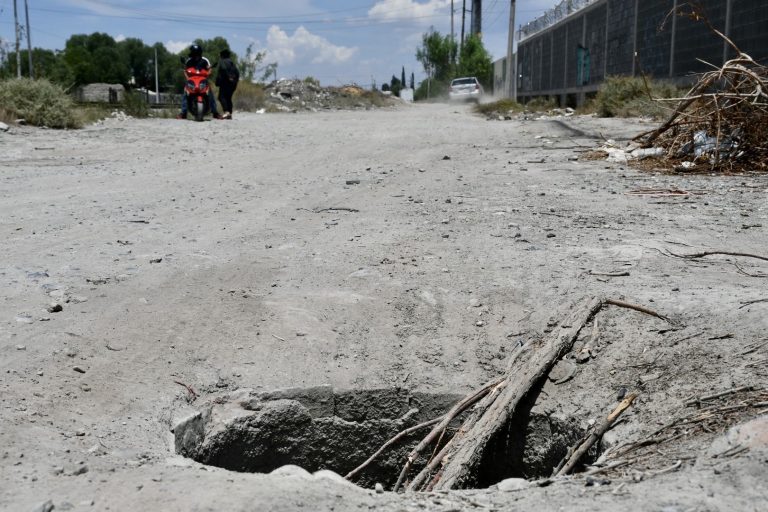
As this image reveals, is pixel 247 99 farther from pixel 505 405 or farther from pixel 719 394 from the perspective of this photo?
pixel 719 394

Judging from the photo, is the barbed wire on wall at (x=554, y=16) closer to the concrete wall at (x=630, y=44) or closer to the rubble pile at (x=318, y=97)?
the concrete wall at (x=630, y=44)

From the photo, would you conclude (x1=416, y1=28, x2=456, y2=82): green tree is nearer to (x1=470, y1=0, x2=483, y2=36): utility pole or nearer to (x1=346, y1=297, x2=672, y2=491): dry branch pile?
(x1=470, y1=0, x2=483, y2=36): utility pole

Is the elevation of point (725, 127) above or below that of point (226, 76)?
below

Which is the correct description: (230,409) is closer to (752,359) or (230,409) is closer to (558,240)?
(752,359)

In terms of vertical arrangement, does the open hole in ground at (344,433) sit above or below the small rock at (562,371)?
below

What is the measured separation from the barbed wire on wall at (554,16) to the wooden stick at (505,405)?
93.7ft

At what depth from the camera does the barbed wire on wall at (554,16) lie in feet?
104

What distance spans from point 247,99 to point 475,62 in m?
42.0

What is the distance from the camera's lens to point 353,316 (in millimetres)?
3836

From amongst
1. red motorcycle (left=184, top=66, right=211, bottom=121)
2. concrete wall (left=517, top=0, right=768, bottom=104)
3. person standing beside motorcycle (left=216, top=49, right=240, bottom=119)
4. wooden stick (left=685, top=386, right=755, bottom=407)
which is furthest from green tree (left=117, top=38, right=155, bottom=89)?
wooden stick (left=685, top=386, right=755, bottom=407)

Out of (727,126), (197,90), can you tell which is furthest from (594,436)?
(197,90)

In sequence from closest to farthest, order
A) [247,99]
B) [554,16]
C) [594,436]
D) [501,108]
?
1. [594,436]
2. [501,108]
3. [247,99]
4. [554,16]

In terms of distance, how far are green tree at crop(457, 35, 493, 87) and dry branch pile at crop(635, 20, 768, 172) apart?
185 feet

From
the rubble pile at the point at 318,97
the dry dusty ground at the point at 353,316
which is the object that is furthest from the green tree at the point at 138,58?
the dry dusty ground at the point at 353,316
